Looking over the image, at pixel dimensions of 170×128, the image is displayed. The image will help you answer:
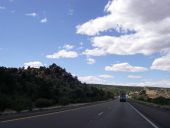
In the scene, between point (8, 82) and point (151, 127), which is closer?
point (151, 127)

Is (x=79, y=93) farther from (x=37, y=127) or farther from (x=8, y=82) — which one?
(x=37, y=127)

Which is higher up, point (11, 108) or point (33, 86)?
point (33, 86)

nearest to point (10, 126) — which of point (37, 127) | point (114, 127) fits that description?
point (37, 127)

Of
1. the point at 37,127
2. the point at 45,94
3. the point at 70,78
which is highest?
the point at 70,78

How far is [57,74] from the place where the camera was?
137125mm

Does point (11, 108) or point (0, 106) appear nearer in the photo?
point (0, 106)

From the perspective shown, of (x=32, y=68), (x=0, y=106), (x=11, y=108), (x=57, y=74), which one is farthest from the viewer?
(x=57, y=74)

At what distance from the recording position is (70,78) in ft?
472

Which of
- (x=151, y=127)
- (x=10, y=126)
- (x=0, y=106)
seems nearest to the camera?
(x=10, y=126)

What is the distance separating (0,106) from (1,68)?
831 inches

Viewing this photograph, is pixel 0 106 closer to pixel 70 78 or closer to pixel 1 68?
pixel 1 68

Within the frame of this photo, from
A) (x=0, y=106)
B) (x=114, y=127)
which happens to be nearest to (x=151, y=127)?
(x=114, y=127)

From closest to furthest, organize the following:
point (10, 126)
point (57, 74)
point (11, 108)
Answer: point (10, 126) → point (11, 108) → point (57, 74)

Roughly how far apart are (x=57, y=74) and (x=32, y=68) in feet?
49.9
